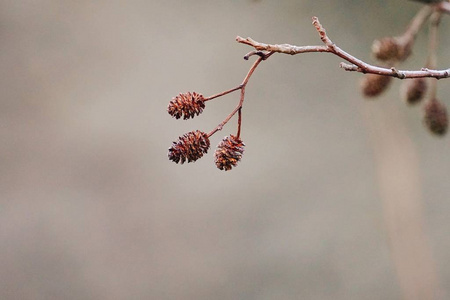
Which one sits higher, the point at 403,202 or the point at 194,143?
the point at 403,202

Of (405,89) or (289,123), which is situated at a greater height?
(289,123)

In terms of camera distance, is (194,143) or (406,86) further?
(406,86)

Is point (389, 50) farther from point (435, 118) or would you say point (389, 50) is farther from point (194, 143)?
point (194, 143)

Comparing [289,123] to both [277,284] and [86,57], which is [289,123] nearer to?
[277,284]

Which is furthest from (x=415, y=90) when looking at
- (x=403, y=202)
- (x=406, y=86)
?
(x=403, y=202)

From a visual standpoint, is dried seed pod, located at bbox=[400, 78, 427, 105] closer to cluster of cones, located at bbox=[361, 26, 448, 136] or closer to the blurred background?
cluster of cones, located at bbox=[361, 26, 448, 136]

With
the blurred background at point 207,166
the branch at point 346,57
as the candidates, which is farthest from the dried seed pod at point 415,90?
the blurred background at point 207,166

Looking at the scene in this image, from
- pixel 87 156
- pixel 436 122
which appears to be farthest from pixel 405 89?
pixel 87 156
